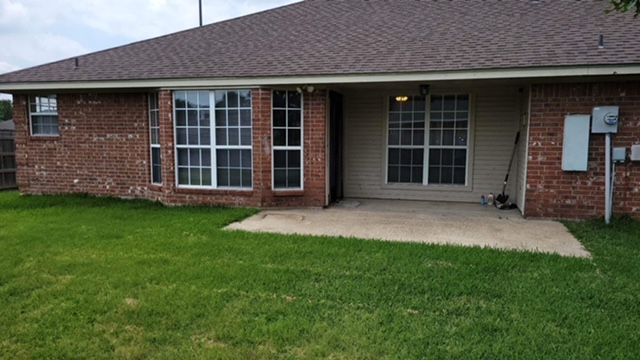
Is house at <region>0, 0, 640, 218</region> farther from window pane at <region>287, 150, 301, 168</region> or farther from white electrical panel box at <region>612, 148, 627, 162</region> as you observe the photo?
white electrical panel box at <region>612, 148, 627, 162</region>

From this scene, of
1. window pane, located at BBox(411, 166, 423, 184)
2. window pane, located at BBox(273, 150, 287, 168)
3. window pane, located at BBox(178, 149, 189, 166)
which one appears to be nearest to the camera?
window pane, located at BBox(273, 150, 287, 168)

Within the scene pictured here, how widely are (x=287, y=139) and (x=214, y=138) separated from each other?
1.36 meters

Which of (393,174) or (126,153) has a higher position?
(126,153)

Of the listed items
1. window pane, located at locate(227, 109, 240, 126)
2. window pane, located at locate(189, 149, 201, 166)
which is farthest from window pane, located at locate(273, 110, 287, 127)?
window pane, located at locate(189, 149, 201, 166)

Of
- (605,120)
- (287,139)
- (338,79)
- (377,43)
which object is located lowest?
(287,139)

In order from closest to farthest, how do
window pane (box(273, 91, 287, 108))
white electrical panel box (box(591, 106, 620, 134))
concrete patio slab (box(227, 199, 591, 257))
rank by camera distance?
concrete patio slab (box(227, 199, 591, 257)), white electrical panel box (box(591, 106, 620, 134)), window pane (box(273, 91, 287, 108))

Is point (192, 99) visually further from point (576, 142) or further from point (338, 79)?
point (576, 142)

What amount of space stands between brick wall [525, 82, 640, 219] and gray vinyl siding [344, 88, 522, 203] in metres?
1.49

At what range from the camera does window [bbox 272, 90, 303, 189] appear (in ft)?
25.2

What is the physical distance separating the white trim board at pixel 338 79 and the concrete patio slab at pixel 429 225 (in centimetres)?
222

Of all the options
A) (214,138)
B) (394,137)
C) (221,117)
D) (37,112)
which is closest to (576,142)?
(394,137)

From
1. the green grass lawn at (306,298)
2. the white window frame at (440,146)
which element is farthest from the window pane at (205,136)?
the white window frame at (440,146)

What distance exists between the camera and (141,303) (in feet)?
11.7

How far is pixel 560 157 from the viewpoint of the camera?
6.67m
